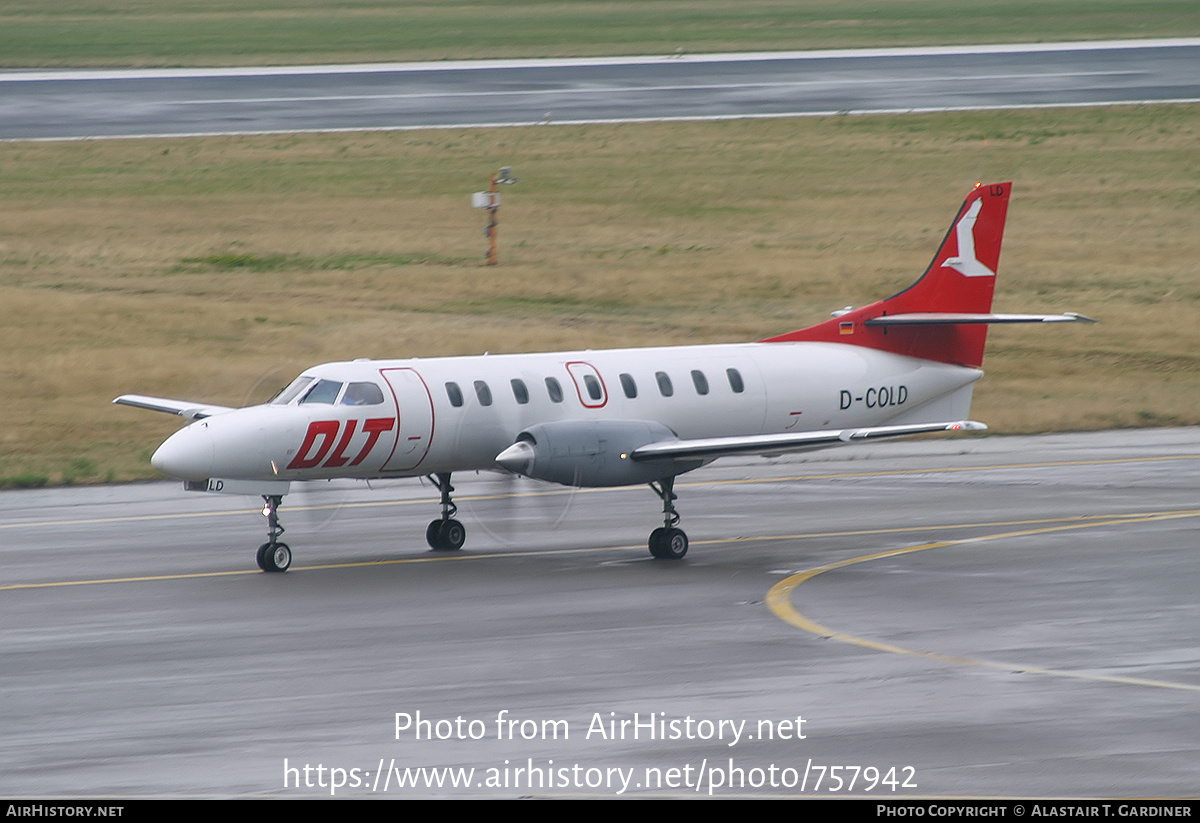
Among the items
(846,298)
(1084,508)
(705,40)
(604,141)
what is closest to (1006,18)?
(705,40)

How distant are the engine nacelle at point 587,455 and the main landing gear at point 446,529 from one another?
1.62 metres

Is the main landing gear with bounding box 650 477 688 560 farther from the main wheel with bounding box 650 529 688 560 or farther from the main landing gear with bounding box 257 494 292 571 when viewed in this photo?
the main landing gear with bounding box 257 494 292 571

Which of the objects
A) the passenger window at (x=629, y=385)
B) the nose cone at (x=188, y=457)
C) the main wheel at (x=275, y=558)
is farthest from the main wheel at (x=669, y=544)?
the nose cone at (x=188, y=457)

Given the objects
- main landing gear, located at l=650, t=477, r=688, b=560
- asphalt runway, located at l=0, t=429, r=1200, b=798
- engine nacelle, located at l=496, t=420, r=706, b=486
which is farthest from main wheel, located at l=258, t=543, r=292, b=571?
main landing gear, located at l=650, t=477, r=688, b=560

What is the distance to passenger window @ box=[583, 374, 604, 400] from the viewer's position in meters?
23.5

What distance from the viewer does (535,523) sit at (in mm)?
26297

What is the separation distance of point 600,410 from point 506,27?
70.5 meters

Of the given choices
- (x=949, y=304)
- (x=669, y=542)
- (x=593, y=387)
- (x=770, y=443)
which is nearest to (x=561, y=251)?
(x=949, y=304)

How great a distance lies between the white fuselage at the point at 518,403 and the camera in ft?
70.5

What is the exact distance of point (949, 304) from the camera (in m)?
26.9

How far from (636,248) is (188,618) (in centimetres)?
3704

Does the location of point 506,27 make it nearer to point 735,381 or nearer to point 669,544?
point 735,381

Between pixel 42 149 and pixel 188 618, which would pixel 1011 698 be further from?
pixel 42 149

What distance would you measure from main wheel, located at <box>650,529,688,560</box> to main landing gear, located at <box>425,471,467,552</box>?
3.07 meters
